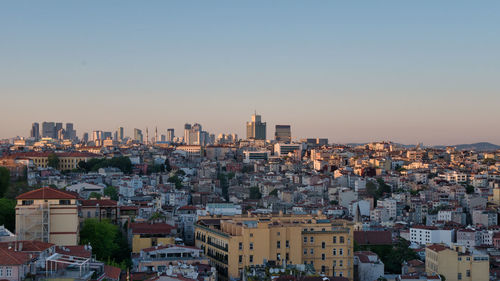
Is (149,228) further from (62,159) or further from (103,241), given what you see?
(62,159)

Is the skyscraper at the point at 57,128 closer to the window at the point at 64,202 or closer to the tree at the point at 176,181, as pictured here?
the tree at the point at 176,181

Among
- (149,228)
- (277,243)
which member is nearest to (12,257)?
(277,243)

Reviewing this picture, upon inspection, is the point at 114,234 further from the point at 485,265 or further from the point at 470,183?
the point at 470,183

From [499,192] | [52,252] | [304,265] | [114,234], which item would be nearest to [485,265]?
[304,265]

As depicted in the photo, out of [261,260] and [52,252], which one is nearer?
[52,252]

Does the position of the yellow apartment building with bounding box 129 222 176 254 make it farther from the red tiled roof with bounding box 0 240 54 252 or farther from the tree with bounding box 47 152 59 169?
the tree with bounding box 47 152 59 169

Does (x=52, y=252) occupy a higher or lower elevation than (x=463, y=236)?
higher

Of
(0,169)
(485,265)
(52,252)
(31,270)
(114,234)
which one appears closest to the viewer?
(31,270)

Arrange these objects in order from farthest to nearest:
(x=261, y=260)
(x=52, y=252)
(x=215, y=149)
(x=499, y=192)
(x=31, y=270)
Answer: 1. (x=215, y=149)
2. (x=499, y=192)
3. (x=261, y=260)
4. (x=52, y=252)
5. (x=31, y=270)
